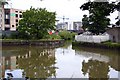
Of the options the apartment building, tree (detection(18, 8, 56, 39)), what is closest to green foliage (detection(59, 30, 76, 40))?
the apartment building

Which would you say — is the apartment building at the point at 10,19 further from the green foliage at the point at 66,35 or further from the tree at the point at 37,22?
the tree at the point at 37,22

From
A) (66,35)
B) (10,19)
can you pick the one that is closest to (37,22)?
(10,19)

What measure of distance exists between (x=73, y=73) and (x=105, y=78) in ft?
5.70

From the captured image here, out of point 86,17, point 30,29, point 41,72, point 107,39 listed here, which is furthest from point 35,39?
point 41,72

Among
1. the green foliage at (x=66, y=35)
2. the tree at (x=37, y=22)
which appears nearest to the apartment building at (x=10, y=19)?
the green foliage at (x=66, y=35)

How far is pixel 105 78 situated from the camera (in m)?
10.4

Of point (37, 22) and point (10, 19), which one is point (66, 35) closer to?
point (10, 19)

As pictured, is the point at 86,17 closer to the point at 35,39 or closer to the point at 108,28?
the point at 108,28

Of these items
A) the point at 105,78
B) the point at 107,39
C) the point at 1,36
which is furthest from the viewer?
the point at 1,36

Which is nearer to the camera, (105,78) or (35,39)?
(105,78)

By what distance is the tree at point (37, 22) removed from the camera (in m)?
29.0

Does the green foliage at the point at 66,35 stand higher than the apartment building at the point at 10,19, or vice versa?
the apartment building at the point at 10,19

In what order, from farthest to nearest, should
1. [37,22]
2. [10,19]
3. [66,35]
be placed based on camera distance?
[66,35] → [10,19] → [37,22]

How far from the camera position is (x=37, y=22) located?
94.8 feet
